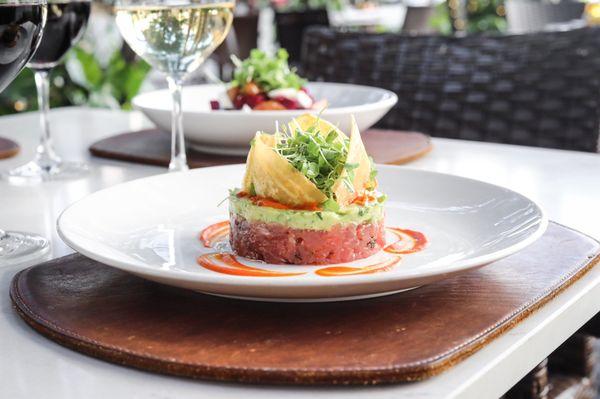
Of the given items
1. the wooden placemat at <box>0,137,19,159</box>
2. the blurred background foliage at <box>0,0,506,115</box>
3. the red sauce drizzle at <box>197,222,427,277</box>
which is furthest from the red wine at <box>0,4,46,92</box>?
the blurred background foliage at <box>0,0,506,115</box>

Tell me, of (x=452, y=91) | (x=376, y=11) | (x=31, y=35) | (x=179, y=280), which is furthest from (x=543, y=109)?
(x=376, y=11)

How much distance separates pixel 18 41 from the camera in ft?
3.05

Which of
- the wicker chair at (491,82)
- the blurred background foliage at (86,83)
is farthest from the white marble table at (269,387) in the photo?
the blurred background foliage at (86,83)

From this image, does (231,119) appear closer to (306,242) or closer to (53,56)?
(53,56)

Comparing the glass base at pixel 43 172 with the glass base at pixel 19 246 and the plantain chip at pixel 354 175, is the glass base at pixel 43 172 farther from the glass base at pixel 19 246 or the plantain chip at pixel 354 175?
the plantain chip at pixel 354 175

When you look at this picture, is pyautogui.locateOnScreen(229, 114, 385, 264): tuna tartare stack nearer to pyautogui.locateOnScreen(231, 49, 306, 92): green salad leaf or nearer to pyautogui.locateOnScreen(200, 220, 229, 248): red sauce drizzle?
pyautogui.locateOnScreen(200, 220, 229, 248): red sauce drizzle

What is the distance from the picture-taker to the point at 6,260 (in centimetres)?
89

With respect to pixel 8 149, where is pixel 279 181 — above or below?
above

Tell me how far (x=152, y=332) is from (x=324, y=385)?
15 centimetres

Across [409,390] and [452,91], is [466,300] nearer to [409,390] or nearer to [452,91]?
[409,390]

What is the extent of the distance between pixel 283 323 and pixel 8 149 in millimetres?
1025

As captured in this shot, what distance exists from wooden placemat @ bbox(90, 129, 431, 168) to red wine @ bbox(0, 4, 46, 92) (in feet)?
1.48

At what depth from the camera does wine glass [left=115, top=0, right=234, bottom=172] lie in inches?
47.3

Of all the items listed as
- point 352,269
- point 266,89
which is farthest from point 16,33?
point 266,89
